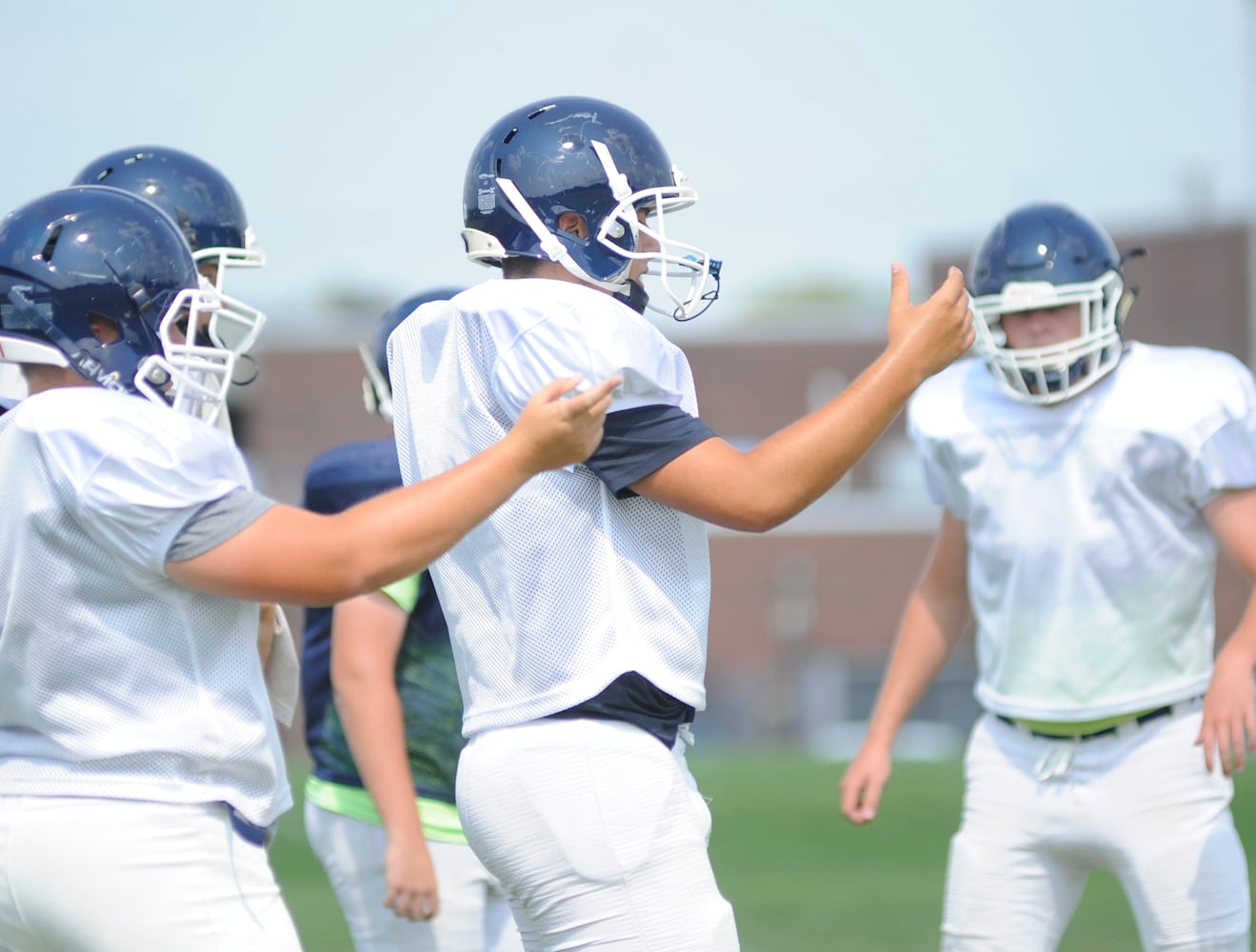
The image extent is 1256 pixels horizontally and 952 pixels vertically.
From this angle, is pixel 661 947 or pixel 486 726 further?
pixel 486 726

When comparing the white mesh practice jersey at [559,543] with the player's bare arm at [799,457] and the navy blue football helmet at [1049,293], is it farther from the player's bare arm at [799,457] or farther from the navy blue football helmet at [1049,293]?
the navy blue football helmet at [1049,293]

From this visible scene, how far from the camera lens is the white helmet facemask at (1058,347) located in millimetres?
3943

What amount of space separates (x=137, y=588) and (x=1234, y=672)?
248 cm

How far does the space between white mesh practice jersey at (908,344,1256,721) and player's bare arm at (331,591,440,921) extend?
1456 mm

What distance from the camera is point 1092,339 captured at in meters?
3.96

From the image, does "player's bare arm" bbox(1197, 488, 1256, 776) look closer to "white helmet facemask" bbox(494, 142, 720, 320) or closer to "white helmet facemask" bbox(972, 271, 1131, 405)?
"white helmet facemask" bbox(972, 271, 1131, 405)

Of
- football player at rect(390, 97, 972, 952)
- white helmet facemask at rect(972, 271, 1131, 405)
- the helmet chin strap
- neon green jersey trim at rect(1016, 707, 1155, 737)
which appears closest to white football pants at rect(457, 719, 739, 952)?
football player at rect(390, 97, 972, 952)

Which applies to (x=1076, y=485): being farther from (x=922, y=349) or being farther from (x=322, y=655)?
(x=322, y=655)

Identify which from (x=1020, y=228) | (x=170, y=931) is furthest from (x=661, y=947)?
(x=1020, y=228)

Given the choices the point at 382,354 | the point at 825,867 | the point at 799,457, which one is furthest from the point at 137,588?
the point at 825,867

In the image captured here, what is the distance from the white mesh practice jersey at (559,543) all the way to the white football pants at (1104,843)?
141 centimetres

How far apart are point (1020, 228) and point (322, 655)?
2.10 meters

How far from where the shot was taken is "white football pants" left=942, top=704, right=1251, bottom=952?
364 cm

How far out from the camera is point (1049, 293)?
4.02m
